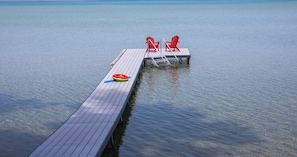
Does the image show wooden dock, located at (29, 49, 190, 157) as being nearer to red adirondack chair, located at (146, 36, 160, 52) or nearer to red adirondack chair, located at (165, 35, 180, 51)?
red adirondack chair, located at (146, 36, 160, 52)

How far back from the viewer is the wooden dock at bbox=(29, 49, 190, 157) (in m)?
8.62

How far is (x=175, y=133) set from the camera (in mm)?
11156

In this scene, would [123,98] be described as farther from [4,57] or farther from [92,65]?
[4,57]

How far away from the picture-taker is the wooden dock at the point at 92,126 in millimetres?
8625

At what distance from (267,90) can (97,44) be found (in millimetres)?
18094

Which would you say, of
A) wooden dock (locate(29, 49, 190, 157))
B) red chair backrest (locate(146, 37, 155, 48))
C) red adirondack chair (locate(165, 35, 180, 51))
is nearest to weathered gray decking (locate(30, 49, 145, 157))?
wooden dock (locate(29, 49, 190, 157))

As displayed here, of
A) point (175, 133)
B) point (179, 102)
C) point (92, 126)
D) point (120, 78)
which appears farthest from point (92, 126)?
point (120, 78)

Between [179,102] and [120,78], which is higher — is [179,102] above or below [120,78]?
below

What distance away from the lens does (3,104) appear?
46.1 ft

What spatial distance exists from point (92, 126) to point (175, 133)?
2576 mm

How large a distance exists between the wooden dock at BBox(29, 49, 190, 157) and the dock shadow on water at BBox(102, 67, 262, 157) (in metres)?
0.62

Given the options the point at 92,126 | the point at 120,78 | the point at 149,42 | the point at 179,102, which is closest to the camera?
the point at 92,126

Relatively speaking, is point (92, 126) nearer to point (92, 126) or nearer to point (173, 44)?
point (92, 126)

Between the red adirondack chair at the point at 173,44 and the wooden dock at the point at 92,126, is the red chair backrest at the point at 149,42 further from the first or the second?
the wooden dock at the point at 92,126
